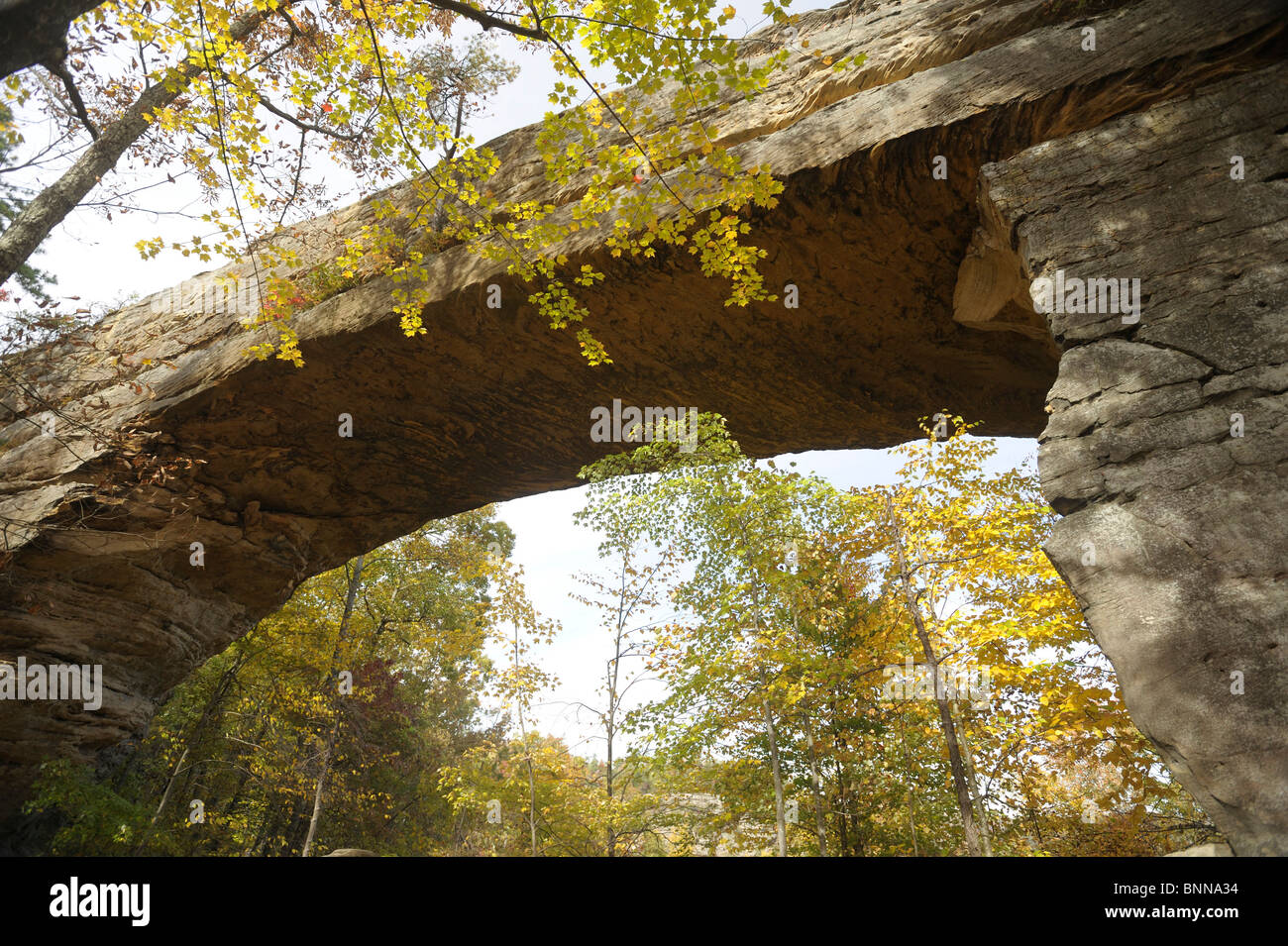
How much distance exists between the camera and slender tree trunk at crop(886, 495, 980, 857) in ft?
23.8

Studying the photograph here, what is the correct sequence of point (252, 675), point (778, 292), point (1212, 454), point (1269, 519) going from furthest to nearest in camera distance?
point (252, 675)
point (778, 292)
point (1212, 454)
point (1269, 519)

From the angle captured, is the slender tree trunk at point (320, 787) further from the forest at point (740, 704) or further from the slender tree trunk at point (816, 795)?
the slender tree trunk at point (816, 795)

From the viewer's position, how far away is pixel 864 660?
9523 millimetres

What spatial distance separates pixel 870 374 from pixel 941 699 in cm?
411

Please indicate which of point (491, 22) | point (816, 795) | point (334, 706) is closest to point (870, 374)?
point (491, 22)

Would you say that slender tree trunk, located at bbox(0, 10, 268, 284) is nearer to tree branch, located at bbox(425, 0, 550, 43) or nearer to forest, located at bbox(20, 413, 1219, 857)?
tree branch, located at bbox(425, 0, 550, 43)

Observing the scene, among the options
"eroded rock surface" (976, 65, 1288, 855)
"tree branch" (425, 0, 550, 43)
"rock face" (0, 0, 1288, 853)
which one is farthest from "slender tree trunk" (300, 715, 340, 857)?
"eroded rock surface" (976, 65, 1288, 855)

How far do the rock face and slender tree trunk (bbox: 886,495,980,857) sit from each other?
202cm

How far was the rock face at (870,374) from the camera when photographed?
3176mm

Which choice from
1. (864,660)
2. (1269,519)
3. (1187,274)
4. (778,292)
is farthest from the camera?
(864,660)

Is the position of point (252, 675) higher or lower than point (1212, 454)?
lower
